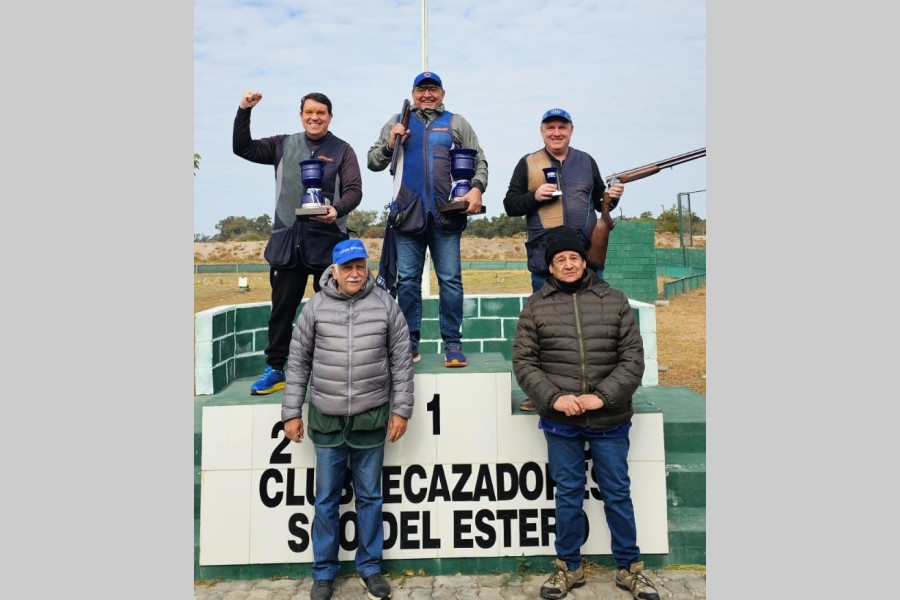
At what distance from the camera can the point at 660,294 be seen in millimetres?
14305

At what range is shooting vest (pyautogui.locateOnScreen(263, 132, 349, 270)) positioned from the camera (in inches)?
136

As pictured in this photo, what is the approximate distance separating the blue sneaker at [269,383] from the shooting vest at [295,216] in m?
0.69

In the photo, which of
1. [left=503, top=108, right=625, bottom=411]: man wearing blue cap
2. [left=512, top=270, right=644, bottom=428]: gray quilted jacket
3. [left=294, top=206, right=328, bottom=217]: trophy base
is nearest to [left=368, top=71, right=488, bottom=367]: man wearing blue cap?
[left=503, top=108, right=625, bottom=411]: man wearing blue cap

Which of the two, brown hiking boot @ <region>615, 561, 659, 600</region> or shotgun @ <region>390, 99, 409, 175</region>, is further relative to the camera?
shotgun @ <region>390, 99, 409, 175</region>

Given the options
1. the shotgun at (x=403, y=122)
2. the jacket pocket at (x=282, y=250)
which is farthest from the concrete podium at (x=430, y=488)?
the shotgun at (x=403, y=122)

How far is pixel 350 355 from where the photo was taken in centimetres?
287

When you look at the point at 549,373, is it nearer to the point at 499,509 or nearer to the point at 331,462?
the point at 499,509

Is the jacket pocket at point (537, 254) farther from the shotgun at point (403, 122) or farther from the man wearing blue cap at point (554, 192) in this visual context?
the shotgun at point (403, 122)

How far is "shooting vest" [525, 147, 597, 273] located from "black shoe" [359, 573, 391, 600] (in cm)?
196

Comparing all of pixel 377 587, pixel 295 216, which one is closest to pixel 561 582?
pixel 377 587

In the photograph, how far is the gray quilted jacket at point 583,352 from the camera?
9.32 ft

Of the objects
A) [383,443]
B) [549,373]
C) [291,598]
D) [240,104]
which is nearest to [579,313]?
[549,373]

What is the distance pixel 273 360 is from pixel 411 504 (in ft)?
4.13

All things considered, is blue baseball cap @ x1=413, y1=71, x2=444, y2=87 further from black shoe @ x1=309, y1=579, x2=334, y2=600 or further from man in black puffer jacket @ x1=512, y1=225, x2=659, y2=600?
black shoe @ x1=309, y1=579, x2=334, y2=600
